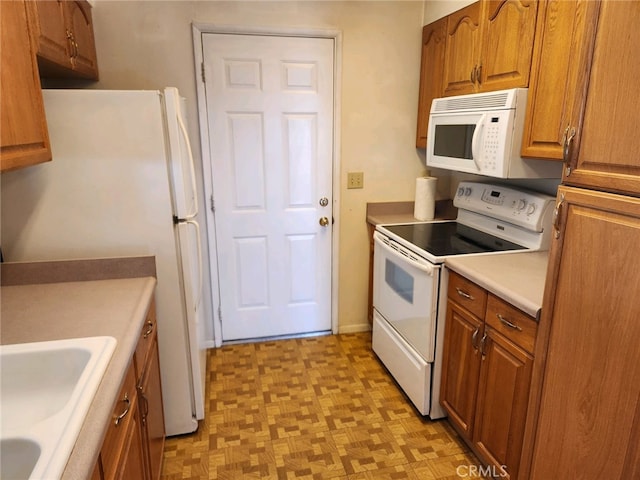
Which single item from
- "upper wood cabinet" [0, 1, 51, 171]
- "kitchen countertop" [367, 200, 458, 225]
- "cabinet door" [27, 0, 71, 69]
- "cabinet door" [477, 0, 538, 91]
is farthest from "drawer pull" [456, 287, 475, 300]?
"cabinet door" [27, 0, 71, 69]

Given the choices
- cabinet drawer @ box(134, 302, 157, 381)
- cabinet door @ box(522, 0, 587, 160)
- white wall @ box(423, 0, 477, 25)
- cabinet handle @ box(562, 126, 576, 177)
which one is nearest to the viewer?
cabinet handle @ box(562, 126, 576, 177)

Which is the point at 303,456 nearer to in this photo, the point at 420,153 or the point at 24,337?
the point at 24,337

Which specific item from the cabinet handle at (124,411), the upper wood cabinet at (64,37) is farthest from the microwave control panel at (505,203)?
the upper wood cabinet at (64,37)

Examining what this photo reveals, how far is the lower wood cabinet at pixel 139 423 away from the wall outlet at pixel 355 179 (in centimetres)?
162

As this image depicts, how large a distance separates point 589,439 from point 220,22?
268cm

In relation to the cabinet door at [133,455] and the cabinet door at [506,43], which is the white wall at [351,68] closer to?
the cabinet door at [506,43]

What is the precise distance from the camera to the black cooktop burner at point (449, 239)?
2209mm

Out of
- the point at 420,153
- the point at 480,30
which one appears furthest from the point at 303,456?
the point at 480,30

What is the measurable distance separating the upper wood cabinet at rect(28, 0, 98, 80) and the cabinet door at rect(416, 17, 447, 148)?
199 centimetres

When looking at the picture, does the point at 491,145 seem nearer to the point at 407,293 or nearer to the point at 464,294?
the point at 464,294

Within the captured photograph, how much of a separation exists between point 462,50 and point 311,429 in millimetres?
2193

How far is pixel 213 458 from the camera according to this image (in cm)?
205

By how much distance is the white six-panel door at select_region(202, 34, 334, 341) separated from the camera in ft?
8.96

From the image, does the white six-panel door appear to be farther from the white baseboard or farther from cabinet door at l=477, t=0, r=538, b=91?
cabinet door at l=477, t=0, r=538, b=91
